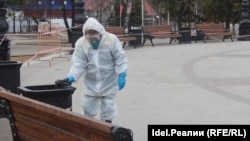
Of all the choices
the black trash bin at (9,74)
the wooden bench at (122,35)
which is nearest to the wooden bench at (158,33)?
the wooden bench at (122,35)

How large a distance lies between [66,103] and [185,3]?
30.6 meters

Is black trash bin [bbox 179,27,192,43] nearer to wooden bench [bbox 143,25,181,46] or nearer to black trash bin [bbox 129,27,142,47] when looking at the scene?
wooden bench [bbox 143,25,181,46]

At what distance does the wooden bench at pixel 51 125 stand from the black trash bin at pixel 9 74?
121 inches

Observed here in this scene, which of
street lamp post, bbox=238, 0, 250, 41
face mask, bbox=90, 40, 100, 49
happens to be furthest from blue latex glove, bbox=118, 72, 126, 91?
street lamp post, bbox=238, 0, 250, 41

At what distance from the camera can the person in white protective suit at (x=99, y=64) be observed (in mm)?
6743

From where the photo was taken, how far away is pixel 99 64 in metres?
6.82

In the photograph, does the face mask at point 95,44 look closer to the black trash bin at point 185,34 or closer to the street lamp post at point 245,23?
the black trash bin at point 185,34

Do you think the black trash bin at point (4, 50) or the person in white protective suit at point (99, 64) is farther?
the black trash bin at point (4, 50)

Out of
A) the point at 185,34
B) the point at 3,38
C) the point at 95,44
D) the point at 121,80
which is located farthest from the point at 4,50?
the point at 185,34

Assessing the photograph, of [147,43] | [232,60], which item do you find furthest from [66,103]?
[147,43]

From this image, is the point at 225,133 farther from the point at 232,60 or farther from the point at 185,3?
the point at 185,3

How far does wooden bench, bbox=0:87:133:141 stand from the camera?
3949mm

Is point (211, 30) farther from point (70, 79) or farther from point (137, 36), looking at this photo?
point (70, 79)

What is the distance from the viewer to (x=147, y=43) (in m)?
28.2
